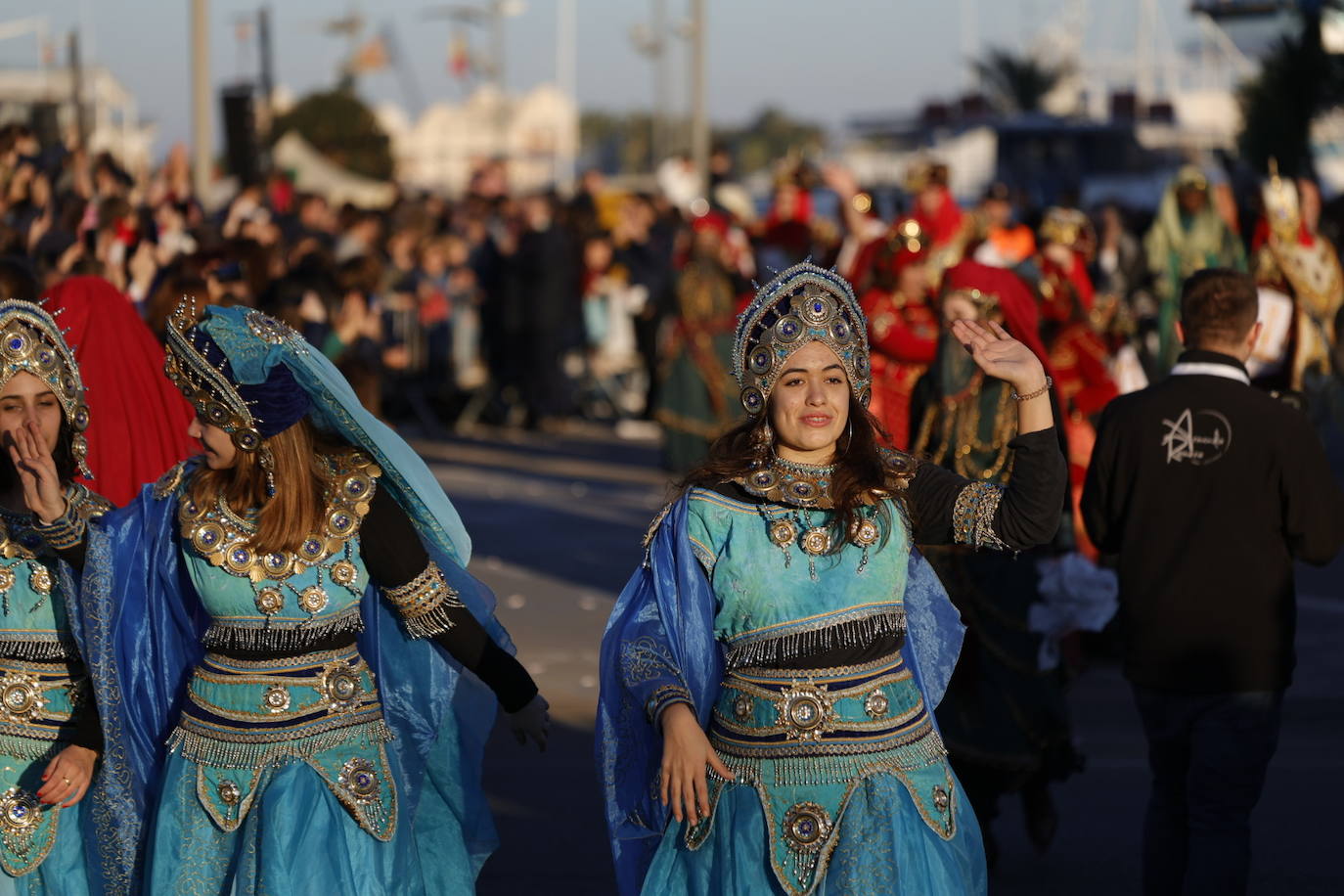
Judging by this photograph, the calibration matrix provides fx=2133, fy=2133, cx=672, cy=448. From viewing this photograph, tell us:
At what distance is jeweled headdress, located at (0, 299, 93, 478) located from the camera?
4.97m

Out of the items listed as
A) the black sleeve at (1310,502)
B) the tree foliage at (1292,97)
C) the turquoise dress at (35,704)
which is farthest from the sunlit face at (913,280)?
the tree foliage at (1292,97)

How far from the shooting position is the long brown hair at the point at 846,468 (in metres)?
4.36

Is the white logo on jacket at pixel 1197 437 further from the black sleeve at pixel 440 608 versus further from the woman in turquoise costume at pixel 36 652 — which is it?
the woman in turquoise costume at pixel 36 652

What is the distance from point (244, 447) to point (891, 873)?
1619mm

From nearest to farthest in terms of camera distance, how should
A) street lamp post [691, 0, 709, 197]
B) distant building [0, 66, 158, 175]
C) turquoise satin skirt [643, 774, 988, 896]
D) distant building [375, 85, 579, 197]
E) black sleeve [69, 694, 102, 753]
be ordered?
1. turquoise satin skirt [643, 774, 988, 896]
2. black sleeve [69, 694, 102, 753]
3. distant building [0, 66, 158, 175]
4. street lamp post [691, 0, 709, 197]
5. distant building [375, 85, 579, 197]

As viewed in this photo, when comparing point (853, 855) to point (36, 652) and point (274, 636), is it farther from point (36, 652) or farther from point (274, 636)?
point (36, 652)

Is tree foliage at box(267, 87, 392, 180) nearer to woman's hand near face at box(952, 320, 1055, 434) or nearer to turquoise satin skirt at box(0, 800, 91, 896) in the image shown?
turquoise satin skirt at box(0, 800, 91, 896)

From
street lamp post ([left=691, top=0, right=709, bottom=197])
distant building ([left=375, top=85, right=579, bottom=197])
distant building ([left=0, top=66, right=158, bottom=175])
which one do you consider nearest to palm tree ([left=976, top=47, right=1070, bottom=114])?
distant building ([left=375, top=85, right=579, bottom=197])

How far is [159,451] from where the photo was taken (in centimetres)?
631

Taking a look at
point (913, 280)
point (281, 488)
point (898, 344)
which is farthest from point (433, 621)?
point (913, 280)

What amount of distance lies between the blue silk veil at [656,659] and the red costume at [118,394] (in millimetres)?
2282

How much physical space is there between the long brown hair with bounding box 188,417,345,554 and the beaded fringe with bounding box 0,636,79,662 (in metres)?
0.66

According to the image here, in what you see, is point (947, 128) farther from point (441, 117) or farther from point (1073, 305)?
point (441, 117)

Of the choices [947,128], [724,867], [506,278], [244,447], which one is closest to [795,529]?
[724,867]
